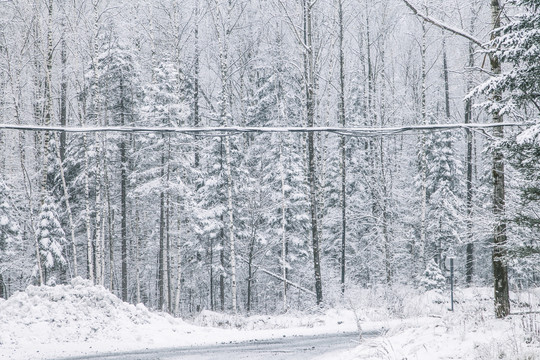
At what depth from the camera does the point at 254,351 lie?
34.6 ft

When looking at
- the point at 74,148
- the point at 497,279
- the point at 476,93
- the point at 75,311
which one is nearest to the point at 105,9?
the point at 74,148

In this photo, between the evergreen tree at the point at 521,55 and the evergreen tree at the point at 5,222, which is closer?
the evergreen tree at the point at 521,55

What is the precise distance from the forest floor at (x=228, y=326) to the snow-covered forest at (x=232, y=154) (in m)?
3.55

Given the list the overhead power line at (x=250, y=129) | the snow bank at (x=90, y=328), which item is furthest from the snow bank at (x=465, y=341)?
the snow bank at (x=90, y=328)

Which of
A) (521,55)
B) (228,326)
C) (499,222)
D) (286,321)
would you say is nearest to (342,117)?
(286,321)

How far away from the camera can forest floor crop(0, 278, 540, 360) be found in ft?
24.4

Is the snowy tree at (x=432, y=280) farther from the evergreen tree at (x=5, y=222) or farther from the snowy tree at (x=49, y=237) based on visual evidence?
the evergreen tree at (x=5, y=222)

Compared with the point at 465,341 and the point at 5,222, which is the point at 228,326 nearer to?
the point at 465,341

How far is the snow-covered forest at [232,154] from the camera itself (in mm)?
22188

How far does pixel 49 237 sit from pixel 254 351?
62.8ft

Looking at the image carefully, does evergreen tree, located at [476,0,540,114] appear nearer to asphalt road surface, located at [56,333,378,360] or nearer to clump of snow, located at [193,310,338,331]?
asphalt road surface, located at [56,333,378,360]

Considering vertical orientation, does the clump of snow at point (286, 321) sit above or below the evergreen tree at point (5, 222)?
below

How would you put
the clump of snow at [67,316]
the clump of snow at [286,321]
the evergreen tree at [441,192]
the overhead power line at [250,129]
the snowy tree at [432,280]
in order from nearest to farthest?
the overhead power line at [250,129] < the clump of snow at [67,316] < the clump of snow at [286,321] < the snowy tree at [432,280] < the evergreen tree at [441,192]

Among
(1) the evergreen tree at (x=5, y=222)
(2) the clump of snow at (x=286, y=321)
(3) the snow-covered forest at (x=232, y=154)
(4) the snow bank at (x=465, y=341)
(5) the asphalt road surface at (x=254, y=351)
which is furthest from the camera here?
(1) the evergreen tree at (x=5, y=222)
